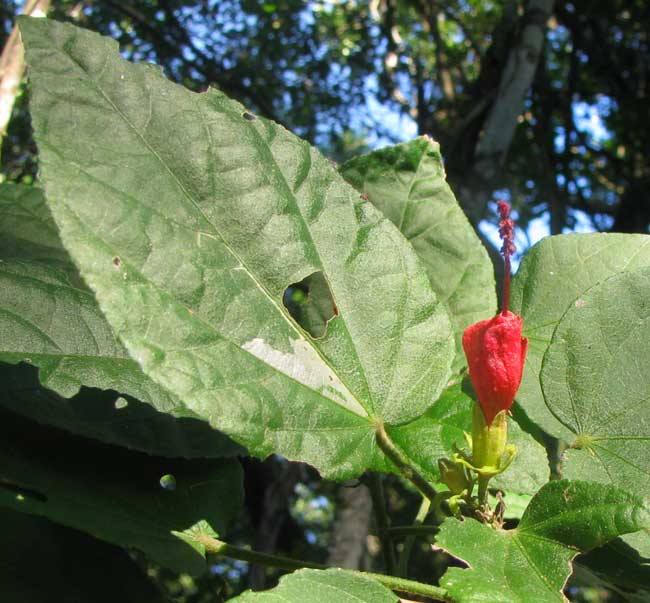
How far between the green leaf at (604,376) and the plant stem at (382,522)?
0.15 metres

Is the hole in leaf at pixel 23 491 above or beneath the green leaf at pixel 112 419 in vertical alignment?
beneath

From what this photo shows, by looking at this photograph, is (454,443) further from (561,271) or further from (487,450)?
(561,271)

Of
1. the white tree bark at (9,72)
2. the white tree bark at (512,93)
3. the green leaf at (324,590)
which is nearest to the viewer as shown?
the green leaf at (324,590)

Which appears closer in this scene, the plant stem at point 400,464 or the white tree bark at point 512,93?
the plant stem at point 400,464

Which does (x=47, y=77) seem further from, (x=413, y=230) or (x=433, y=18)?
(x=433, y=18)

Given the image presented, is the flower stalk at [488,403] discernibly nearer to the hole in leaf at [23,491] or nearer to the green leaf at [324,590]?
the green leaf at [324,590]

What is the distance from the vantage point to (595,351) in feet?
2.01

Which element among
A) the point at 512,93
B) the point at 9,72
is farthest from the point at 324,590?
the point at 512,93

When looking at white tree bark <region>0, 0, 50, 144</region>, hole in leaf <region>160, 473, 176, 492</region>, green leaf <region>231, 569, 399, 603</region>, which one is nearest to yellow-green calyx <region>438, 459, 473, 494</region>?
green leaf <region>231, 569, 399, 603</region>

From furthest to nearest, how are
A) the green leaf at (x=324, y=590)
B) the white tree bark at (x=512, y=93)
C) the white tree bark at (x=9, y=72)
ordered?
the white tree bark at (x=512, y=93) < the white tree bark at (x=9, y=72) < the green leaf at (x=324, y=590)

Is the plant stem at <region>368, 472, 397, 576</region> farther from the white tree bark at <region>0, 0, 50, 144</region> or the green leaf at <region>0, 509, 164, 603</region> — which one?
the white tree bark at <region>0, 0, 50, 144</region>

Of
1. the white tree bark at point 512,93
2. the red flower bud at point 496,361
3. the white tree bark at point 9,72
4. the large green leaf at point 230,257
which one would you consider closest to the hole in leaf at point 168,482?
the large green leaf at point 230,257

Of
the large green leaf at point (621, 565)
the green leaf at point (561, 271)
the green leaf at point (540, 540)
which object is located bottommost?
the large green leaf at point (621, 565)

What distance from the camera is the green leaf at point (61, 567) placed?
54 centimetres
